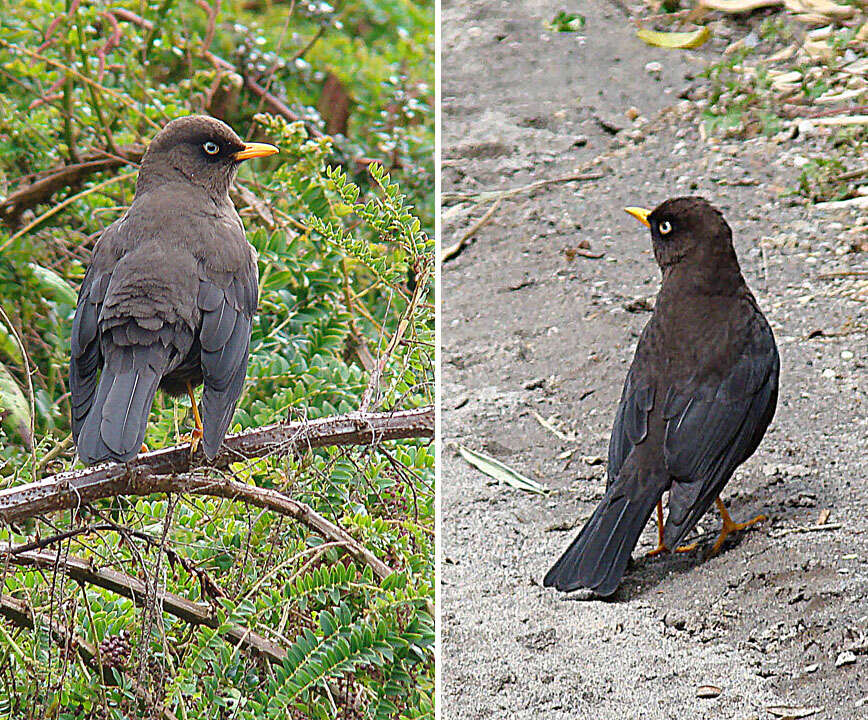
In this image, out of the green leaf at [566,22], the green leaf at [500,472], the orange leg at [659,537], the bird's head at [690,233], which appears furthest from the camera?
the green leaf at [566,22]

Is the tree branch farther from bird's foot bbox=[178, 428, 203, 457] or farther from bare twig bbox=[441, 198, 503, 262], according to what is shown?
bare twig bbox=[441, 198, 503, 262]

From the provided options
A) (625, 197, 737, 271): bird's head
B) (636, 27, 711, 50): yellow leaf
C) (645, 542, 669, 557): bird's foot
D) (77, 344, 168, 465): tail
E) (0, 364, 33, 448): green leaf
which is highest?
(77, 344, 168, 465): tail

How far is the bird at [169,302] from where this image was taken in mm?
1394

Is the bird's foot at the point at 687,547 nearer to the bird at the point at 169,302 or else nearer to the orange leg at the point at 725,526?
the orange leg at the point at 725,526

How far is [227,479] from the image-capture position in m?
1.47

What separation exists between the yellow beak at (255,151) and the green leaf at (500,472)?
30.9 inches

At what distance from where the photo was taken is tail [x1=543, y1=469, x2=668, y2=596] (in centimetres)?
173

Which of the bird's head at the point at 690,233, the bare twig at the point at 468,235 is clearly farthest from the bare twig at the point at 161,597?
the bare twig at the point at 468,235

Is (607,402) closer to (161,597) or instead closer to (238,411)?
(238,411)

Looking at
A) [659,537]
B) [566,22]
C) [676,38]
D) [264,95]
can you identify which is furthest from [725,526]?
[566,22]

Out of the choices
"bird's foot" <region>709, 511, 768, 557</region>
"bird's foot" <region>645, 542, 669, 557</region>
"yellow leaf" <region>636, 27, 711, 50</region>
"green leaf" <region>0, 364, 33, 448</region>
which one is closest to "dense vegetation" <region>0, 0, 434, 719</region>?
"green leaf" <region>0, 364, 33, 448</region>

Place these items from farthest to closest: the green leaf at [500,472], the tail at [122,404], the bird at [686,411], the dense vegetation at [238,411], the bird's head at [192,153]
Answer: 1. the green leaf at [500,472]
2. the bird at [686,411]
3. the bird's head at [192,153]
4. the dense vegetation at [238,411]
5. the tail at [122,404]

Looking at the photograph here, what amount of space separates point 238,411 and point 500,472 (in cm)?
52

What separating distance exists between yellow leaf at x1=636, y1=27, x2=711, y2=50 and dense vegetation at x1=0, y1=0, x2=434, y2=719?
80cm
